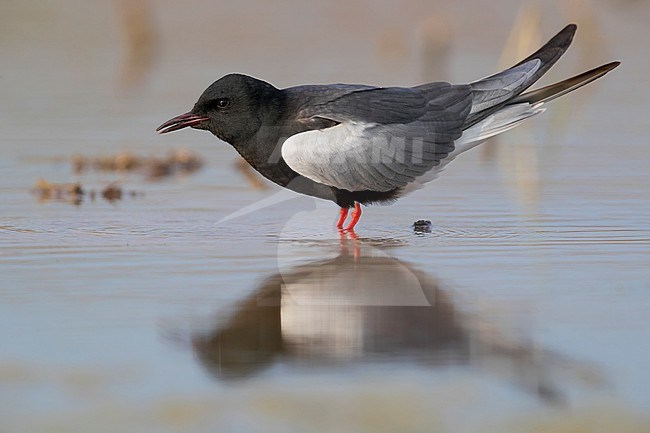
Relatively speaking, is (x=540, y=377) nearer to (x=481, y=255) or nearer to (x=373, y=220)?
(x=481, y=255)

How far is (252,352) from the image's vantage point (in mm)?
4504

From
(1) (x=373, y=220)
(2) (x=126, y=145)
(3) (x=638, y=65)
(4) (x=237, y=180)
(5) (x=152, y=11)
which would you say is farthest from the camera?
(5) (x=152, y=11)

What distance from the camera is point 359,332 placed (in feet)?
15.6

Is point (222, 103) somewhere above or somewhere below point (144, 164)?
above

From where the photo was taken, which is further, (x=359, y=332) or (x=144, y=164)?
(x=144, y=164)

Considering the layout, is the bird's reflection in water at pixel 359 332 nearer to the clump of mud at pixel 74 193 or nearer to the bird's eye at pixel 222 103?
the bird's eye at pixel 222 103

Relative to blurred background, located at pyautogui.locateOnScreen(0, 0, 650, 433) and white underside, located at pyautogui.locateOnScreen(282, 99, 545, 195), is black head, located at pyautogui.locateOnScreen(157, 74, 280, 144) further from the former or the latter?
blurred background, located at pyautogui.locateOnScreen(0, 0, 650, 433)

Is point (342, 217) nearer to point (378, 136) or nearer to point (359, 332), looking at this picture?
point (378, 136)

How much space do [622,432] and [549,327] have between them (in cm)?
93

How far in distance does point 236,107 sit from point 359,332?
7.79ft

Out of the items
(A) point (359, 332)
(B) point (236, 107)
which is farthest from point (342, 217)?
(A) point (359, 332)

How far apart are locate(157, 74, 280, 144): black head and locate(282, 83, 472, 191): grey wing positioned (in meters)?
0.20

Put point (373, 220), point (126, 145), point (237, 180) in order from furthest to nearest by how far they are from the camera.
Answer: point (126, 145) → point (237, 180) → point (373, 220)

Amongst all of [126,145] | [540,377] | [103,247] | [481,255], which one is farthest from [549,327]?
[126,145]
